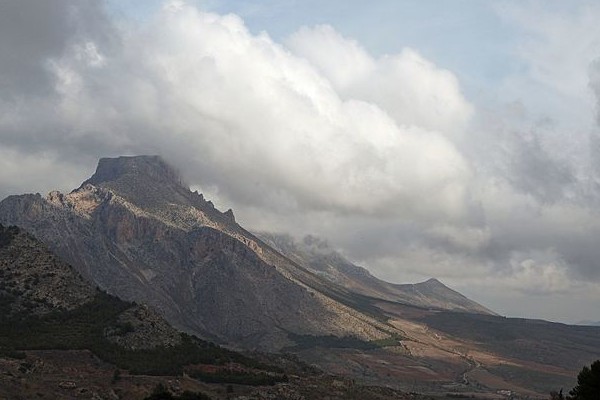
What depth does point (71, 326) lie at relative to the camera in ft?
579

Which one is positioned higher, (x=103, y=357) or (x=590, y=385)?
(x=590, y=385)

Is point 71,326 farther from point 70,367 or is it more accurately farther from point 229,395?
point 229,395

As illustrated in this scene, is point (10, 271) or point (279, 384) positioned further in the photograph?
point (10, 271)

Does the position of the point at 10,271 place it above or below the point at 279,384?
above

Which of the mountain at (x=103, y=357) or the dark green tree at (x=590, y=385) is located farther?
the mountain at (x=103, y=357)

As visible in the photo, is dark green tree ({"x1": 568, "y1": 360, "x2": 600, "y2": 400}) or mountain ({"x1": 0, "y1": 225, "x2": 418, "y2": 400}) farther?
mountain ({"x1": 0, "y1": 225, "x2": 418, "y2": 400})

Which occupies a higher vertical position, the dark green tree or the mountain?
the dark green tree

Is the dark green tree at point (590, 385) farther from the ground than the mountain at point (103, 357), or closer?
farther from the ground

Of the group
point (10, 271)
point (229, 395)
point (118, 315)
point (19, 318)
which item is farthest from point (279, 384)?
point (10, 271)

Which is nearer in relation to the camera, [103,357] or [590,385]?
[590,385]

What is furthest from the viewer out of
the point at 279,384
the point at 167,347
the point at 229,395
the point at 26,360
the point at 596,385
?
the point at 167,347

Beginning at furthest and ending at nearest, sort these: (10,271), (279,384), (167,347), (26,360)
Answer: (10,271) < (167,347) < (279,384) < (26,360)

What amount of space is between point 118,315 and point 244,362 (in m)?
36.0

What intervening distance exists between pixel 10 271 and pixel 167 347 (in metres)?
52.0
